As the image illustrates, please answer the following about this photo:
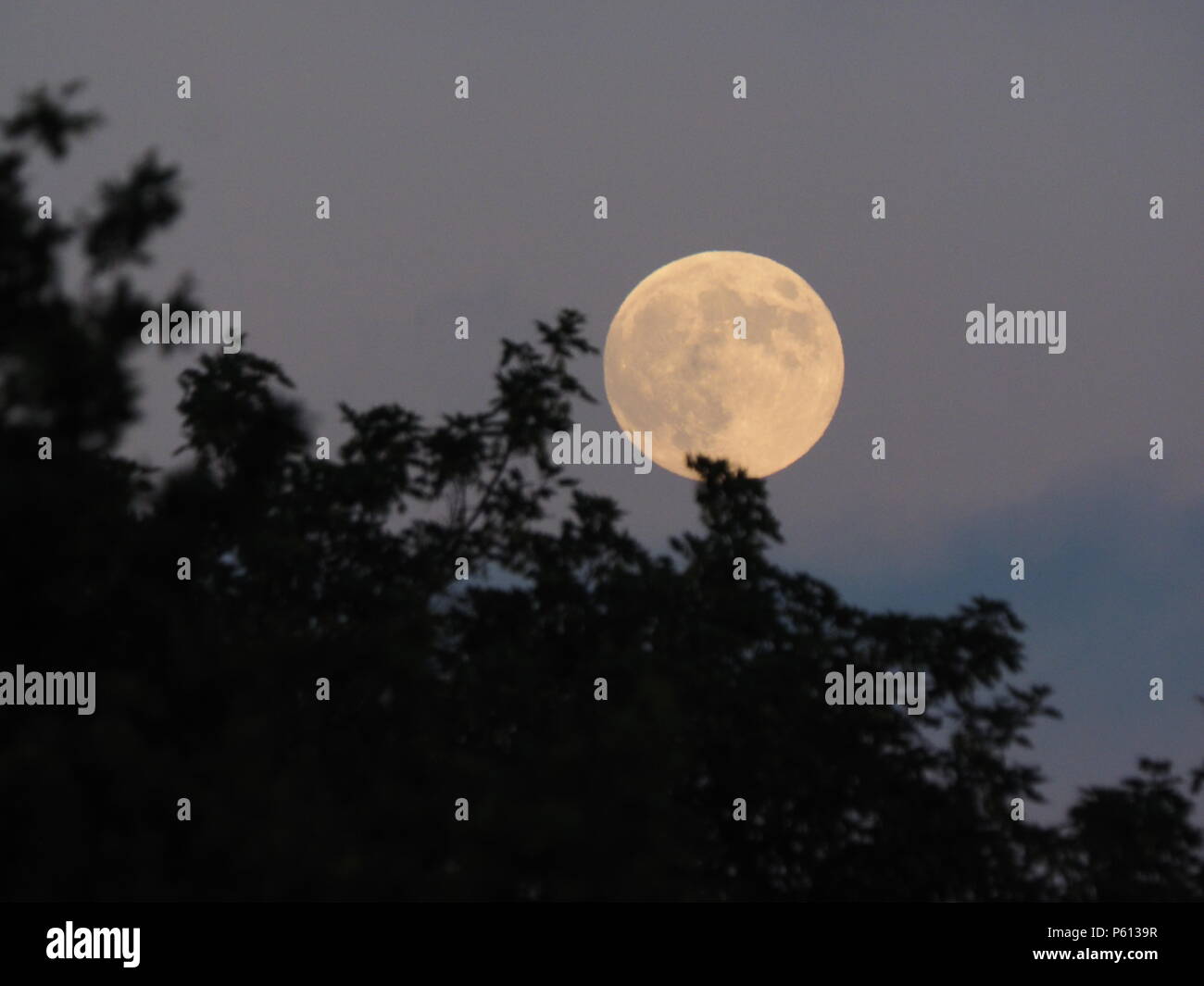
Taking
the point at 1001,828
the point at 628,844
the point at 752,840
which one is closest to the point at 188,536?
the point at 628,844

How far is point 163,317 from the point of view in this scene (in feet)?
42.8

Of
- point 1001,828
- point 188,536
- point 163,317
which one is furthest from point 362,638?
point 1001,828

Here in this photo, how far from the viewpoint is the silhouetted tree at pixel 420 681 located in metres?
11.8

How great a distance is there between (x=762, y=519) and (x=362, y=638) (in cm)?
819

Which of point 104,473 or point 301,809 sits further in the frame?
point 104,473

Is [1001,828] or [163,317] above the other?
[163,317]

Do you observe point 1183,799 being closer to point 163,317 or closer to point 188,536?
point 188,536

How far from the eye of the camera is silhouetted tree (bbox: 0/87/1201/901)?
38.8 feet

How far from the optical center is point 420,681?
17016 millimetres
